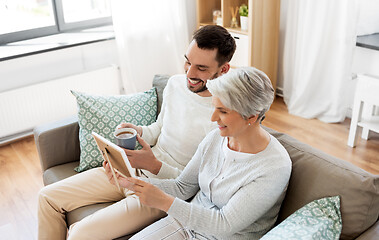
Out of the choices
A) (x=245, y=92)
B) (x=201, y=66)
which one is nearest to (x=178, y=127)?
(x=201, y=66)

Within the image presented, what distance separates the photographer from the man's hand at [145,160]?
1669 millimetres

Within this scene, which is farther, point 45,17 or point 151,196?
point 45,17

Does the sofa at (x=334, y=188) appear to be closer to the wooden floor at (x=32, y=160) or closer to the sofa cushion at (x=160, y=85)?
the sofa cushion at (x=160, y=85)

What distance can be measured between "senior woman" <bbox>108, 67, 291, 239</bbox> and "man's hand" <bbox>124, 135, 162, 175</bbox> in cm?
21

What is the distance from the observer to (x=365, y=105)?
10.3ft

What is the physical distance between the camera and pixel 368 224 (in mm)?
1280

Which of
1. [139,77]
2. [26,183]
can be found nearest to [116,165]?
[26,183]

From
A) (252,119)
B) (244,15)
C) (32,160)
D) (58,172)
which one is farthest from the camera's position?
(244,15)

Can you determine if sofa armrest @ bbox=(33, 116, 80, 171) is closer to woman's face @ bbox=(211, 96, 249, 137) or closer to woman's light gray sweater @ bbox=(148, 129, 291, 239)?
woman's light gray sweater @ bbox=(148, 129, 291, 239)

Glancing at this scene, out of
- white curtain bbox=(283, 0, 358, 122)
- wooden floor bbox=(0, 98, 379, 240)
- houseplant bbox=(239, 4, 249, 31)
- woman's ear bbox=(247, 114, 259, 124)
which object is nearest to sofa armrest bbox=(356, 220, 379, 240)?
woman's ear bbox=(247, 114, 259, 124)

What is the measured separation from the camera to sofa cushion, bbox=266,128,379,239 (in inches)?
49.8

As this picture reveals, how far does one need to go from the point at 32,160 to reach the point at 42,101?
521 mm

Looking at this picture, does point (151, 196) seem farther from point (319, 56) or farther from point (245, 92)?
point (319, 56)

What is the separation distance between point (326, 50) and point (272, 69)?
584mm
